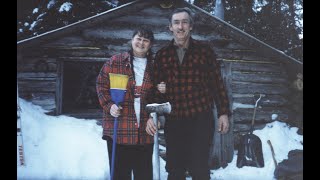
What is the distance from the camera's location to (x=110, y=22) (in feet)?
12.2

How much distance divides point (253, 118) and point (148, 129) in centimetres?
137

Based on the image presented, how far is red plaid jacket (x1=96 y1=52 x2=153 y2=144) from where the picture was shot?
3.06 meters

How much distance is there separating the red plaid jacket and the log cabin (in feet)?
1.38

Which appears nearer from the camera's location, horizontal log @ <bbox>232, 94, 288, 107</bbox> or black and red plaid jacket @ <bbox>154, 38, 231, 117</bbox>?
black and red plaid jacket @ <bbox>154, 38, 231, 117</bbox>

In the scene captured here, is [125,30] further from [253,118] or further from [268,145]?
[268,145]

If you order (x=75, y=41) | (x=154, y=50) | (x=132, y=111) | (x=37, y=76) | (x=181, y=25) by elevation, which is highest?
(x=181, y=25)

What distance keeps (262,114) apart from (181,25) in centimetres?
141

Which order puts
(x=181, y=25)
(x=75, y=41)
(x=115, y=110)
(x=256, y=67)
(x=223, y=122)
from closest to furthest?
(x=115, y=110) < (x=223, y=122) < (x=181, y=25) < (x=75, y=41) < (x=256, y=67)

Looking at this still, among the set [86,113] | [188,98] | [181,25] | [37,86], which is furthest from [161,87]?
[37,86]

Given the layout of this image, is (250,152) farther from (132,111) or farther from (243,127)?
(132,111)

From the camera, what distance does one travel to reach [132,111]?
3121 millimetres

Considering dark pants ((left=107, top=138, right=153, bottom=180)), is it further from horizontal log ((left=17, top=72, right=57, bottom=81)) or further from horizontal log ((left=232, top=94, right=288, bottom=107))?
horizontal log ((left=232, top=94, right=288, bottom=107))

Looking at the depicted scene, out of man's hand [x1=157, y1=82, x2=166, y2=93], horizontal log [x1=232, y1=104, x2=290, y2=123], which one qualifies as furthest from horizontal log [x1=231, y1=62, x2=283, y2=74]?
man's hand [x1=157, y1=82, x2=166, y2=93]
